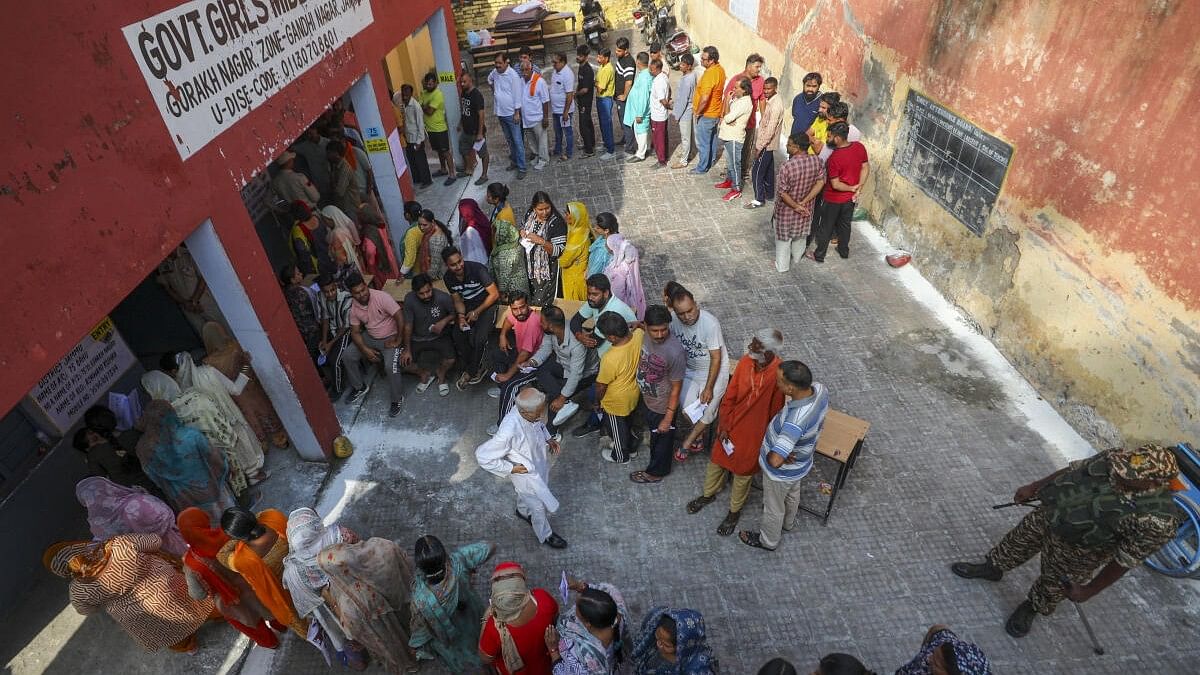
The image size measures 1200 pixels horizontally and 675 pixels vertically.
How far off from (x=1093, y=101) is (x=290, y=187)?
8.54 m

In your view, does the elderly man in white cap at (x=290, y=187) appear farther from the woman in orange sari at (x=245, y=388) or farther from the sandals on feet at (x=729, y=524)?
the sandals on feet at (x=729, y=524)

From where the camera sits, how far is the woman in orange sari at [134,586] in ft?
12.7

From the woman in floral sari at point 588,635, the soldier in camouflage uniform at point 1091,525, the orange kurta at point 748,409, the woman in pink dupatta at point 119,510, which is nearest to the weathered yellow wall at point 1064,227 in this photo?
the soldier in camouflage uniform at point 1091,525

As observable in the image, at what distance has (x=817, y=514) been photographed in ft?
16.1

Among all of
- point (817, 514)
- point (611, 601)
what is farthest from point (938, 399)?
point (611, 601)

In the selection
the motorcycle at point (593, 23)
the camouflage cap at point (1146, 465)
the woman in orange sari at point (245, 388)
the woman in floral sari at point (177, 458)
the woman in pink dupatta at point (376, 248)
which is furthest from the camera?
the motorcycle at point (593, 23)

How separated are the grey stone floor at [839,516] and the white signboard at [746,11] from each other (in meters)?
7.05

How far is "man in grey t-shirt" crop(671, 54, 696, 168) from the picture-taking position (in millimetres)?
9977

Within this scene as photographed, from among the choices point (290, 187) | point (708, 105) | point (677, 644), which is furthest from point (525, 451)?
point (708, 105)

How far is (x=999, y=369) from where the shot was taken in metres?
6.15

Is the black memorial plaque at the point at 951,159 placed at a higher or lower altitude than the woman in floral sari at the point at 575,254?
higher

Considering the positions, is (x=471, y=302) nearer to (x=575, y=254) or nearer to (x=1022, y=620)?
(x=575, y=254)

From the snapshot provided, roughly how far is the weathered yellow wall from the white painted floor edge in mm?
102

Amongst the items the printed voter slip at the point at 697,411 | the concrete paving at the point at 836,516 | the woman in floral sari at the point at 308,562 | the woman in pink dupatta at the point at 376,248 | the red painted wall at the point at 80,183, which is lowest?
the concrete paving at the point at 836,516
